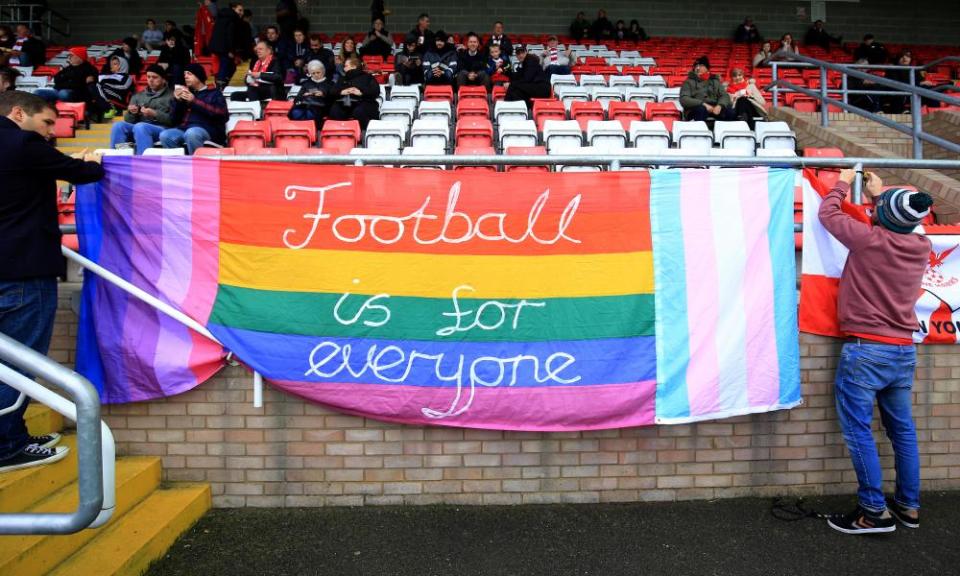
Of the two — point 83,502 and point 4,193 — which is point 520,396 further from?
point 4,193

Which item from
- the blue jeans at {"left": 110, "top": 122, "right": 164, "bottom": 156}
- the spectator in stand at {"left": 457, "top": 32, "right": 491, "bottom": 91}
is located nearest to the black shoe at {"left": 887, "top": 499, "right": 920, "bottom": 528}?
the blue jeans at {"left": 110, "top": 122, "right": 164, "bottom": 156}

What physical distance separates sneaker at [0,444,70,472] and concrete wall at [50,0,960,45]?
Answer: 59.3ft

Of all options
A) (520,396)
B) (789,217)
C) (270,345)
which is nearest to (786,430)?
(789,217)

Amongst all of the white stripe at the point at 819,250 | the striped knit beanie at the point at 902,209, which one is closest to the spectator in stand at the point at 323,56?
the white stripe at the point at 819,250

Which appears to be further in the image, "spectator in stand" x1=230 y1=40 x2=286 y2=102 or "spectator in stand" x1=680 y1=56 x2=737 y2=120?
"spectator in stand" x1=230 y1=40 x2=286 y2=102

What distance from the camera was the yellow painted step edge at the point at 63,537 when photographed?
9.96ft

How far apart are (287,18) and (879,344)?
1334 centimetres

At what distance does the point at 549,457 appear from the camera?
4.34 meters

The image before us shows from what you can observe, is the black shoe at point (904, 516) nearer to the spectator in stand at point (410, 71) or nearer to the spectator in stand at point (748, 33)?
the spectator in stand at point (410, 71)

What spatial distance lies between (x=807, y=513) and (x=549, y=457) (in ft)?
5.41

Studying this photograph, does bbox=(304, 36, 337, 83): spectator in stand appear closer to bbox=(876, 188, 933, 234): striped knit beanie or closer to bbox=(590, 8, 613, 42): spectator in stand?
bbox=(876, 188, 933, 234): striped knit beanie

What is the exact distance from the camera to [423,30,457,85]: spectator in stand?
12.4 metres

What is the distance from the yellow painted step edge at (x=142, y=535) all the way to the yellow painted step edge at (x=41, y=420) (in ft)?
2.56

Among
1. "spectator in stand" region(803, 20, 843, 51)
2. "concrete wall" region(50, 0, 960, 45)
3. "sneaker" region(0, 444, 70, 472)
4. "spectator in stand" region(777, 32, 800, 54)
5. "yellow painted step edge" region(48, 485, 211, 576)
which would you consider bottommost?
"yellow painted step edge" region(48, 485, 211, 576)
